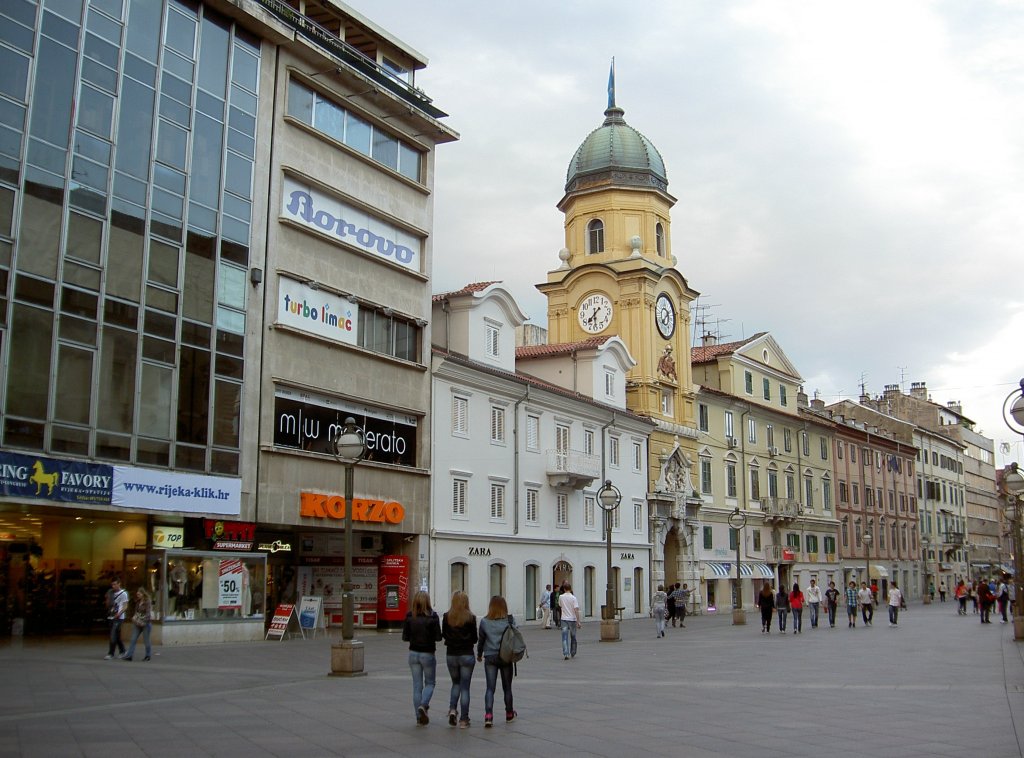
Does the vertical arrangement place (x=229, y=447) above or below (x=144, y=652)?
above

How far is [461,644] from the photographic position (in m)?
13.7

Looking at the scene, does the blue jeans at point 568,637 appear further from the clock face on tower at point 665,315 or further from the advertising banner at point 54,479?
the clock face on tower at point 665,315

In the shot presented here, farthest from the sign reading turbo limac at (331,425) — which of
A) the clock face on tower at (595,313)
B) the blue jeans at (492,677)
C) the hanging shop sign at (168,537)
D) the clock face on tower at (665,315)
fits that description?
the clock face on tower at (665,315)

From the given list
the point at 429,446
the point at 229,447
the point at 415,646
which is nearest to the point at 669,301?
the point at 429,446

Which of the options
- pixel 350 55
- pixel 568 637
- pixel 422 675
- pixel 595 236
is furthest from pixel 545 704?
pixel 595 236

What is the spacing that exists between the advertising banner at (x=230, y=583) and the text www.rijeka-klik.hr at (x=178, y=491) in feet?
5.94

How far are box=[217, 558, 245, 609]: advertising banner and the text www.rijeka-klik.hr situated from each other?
1.81m

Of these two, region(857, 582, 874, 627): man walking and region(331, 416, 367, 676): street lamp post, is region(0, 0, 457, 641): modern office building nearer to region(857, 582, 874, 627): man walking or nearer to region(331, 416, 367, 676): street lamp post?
region(331, 416, 367, 676): street lamp post

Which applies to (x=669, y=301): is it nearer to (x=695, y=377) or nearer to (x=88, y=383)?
(x=695, y=377)

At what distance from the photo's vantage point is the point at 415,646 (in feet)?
45.4

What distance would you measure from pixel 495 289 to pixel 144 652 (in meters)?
22.0

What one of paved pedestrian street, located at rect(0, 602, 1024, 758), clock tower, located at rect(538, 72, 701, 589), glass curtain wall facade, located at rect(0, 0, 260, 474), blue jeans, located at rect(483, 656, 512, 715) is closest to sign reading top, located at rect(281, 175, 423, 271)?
glass curtain wall facade, located at rect(0, 0, 260, 474)

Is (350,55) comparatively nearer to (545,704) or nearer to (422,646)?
(545,704)

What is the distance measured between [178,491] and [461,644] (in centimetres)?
1672
